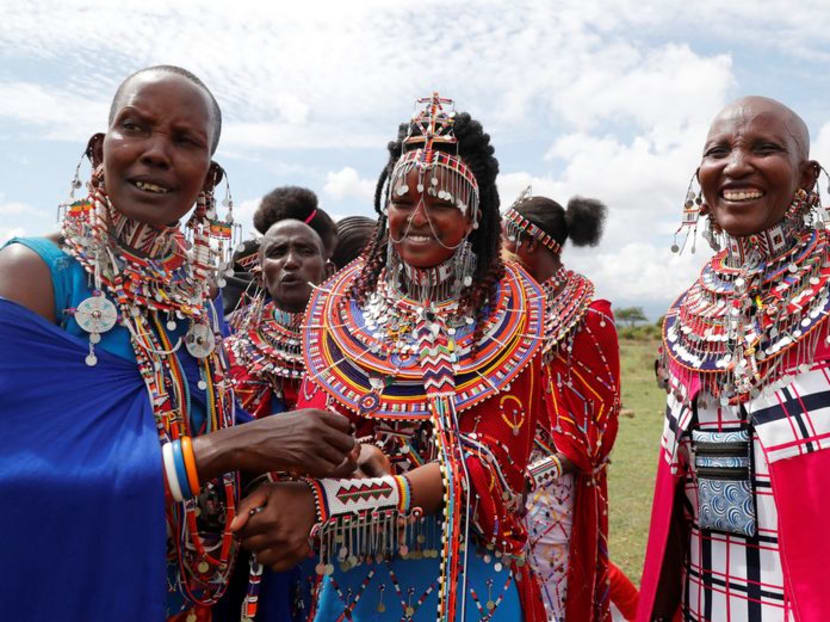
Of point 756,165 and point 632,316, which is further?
point 632,316

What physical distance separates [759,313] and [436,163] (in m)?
1.28

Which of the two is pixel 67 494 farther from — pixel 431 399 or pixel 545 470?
pixel 545 470

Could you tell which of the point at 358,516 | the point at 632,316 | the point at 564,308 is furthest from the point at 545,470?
the point at 632,316

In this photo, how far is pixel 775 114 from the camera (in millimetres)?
2641

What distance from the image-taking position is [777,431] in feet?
7.91

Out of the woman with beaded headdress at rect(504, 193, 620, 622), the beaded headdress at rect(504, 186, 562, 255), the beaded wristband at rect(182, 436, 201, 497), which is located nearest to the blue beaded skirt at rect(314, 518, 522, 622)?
the beaded wristband at rect(182, 436, 201, 497)

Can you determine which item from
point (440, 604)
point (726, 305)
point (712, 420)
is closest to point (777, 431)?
point (712, 420)

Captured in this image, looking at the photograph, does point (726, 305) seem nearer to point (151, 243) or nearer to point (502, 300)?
point (502, 300)

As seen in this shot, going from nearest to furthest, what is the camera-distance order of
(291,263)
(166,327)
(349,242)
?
(166,327), (291,263), (349,242)

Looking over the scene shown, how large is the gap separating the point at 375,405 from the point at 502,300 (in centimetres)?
64

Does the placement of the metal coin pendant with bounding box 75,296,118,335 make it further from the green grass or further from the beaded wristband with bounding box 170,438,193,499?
the green grass

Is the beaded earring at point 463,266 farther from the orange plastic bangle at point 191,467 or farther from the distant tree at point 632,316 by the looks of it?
the distant tree at point 632,316

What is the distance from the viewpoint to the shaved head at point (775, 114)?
2.65 m

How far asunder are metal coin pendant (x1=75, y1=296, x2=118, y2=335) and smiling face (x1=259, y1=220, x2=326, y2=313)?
2041mm
